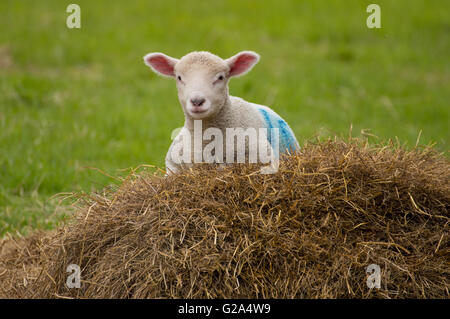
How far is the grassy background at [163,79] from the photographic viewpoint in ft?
22.3

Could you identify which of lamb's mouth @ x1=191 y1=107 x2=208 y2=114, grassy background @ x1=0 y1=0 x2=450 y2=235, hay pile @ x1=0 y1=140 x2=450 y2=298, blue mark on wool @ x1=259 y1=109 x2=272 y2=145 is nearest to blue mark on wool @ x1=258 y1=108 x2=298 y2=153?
blue mark on wool @ x1=259 y1=109 x2=272 y2=145

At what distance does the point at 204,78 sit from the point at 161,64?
1.66ft

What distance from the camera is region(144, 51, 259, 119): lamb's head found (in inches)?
152

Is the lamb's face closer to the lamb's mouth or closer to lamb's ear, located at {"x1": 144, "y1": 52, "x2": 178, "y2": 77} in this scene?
the lamb's mouth

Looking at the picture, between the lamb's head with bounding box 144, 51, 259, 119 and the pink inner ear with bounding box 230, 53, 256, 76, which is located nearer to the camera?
the lamb's head with bounding box 144, 51, 259, 119

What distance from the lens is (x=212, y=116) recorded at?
4102 mm

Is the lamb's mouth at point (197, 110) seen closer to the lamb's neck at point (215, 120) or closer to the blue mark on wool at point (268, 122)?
the lamb's neck at point (215, 120)

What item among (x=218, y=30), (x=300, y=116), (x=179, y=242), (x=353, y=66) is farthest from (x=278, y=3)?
(x=179, y=242)

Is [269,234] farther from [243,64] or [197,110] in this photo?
[243,64]

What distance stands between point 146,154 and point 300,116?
8.59 feet

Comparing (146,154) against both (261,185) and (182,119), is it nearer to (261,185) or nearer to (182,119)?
(182,119)

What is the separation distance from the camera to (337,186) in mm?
3598

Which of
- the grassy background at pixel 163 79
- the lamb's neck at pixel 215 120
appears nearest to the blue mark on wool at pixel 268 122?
the lamb's neck at pixel 215 120

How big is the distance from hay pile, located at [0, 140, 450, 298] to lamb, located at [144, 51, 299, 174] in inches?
12.0
